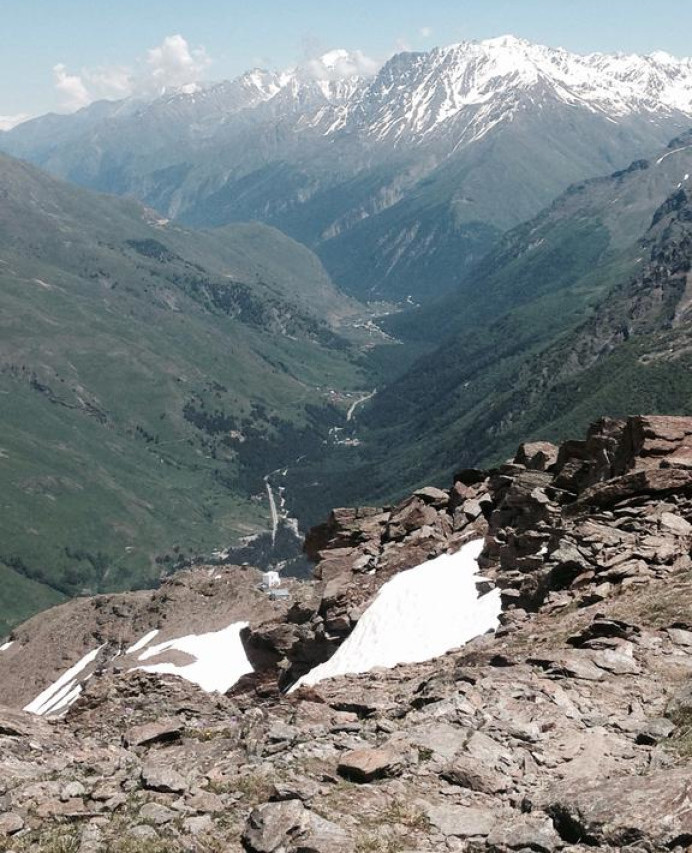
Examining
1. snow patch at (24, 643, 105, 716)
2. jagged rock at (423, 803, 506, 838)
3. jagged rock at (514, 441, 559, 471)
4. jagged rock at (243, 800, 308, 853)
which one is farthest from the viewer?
snow patch at (24, 643, 105, 716)

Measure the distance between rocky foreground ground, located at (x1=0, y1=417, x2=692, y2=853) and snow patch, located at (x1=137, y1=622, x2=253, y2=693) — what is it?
36.6 m

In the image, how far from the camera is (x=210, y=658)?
291ft

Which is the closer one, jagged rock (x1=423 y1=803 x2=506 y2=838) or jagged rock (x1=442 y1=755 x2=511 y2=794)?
jagged rock (x1=423 y1=803 x2=506 y2=838)

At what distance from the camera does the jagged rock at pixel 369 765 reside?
2197 centimetres

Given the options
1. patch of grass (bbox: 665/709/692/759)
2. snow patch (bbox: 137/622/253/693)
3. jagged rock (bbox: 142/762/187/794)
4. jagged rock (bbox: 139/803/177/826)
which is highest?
patch of grass (bbox: 665/709/692/759)

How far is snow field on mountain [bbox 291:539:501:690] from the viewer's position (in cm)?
4409

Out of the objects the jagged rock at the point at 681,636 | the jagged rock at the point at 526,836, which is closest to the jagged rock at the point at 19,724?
the jagged rock at the point at 526,836

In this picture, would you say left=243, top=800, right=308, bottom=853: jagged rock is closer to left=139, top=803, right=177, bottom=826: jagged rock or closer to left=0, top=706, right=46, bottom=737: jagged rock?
left=139, top=803, right=177, bottom=826: jagged rock

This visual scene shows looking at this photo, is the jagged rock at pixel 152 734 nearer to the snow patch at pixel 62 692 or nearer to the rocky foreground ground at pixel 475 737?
the rocky foreground ground at pixel 475 737

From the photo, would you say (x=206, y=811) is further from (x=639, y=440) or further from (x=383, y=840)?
(x=639, y=440)

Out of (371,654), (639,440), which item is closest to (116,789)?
(371,654)

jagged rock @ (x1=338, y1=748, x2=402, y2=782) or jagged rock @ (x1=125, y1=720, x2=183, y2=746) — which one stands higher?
jagged rock @ (x1=338, y1=748, x2=402, y2=782)

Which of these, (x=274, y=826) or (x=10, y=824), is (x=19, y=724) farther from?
(x=274, y=826)

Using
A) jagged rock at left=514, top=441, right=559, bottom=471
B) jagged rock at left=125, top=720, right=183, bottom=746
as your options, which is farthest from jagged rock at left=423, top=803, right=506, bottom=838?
jagged rock at left=514, top=441, right=559, bottom=471
